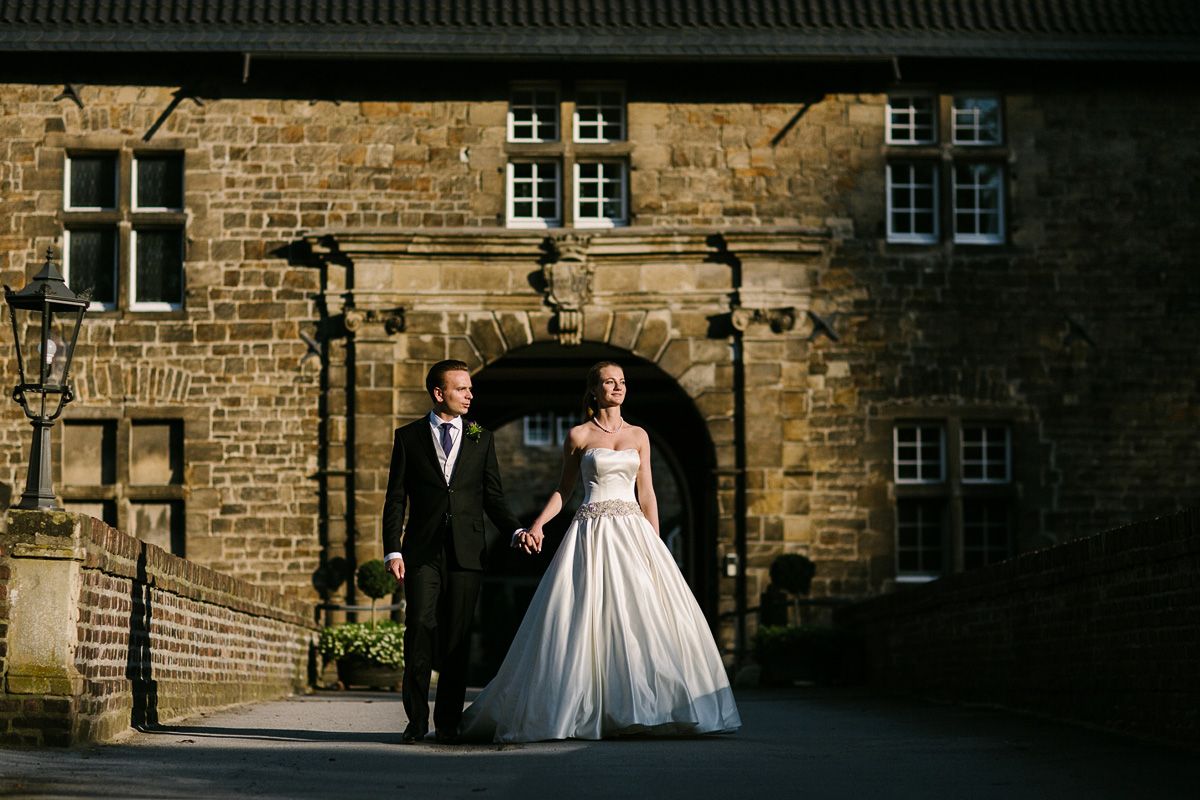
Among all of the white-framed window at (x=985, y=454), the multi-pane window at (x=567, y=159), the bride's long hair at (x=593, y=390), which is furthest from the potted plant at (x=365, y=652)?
the bride's long hair at (x=593, y=390)

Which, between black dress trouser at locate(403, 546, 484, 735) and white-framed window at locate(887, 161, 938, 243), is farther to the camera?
white-framed window at locate(887, 161, 938, 243)

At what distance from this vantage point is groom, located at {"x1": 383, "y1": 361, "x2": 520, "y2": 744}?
29.7 ft

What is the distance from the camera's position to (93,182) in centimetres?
2039

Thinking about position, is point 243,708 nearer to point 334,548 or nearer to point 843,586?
point 334,548

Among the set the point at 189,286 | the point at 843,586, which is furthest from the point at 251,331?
the point at 843,586

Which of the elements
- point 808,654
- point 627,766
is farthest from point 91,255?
point 627,766

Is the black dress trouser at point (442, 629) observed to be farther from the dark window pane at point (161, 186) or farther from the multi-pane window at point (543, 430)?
the multi-pane window at point (543, 430)

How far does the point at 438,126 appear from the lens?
797 inches

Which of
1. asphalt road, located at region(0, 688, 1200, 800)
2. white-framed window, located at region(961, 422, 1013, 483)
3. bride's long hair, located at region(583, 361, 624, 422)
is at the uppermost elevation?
white-framed window, located at region(961, 422, 1013, 483)

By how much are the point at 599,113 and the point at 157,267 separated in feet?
16.1

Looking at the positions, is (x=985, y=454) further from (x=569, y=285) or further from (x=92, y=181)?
(x=92, y=181)

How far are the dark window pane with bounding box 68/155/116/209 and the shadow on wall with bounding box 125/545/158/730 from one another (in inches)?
418

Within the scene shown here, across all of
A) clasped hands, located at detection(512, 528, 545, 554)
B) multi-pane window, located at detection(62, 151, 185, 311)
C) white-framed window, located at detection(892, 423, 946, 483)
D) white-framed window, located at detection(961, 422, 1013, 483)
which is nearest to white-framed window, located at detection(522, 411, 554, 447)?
multi-pane window, located at detection(62, 151, 185, 311)

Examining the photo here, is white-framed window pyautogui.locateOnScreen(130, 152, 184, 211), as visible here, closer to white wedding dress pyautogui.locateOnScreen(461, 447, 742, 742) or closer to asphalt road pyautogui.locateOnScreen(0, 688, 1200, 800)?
asphalt road pyautogui.locateOnScreen(0, 688, 1200, 800)
